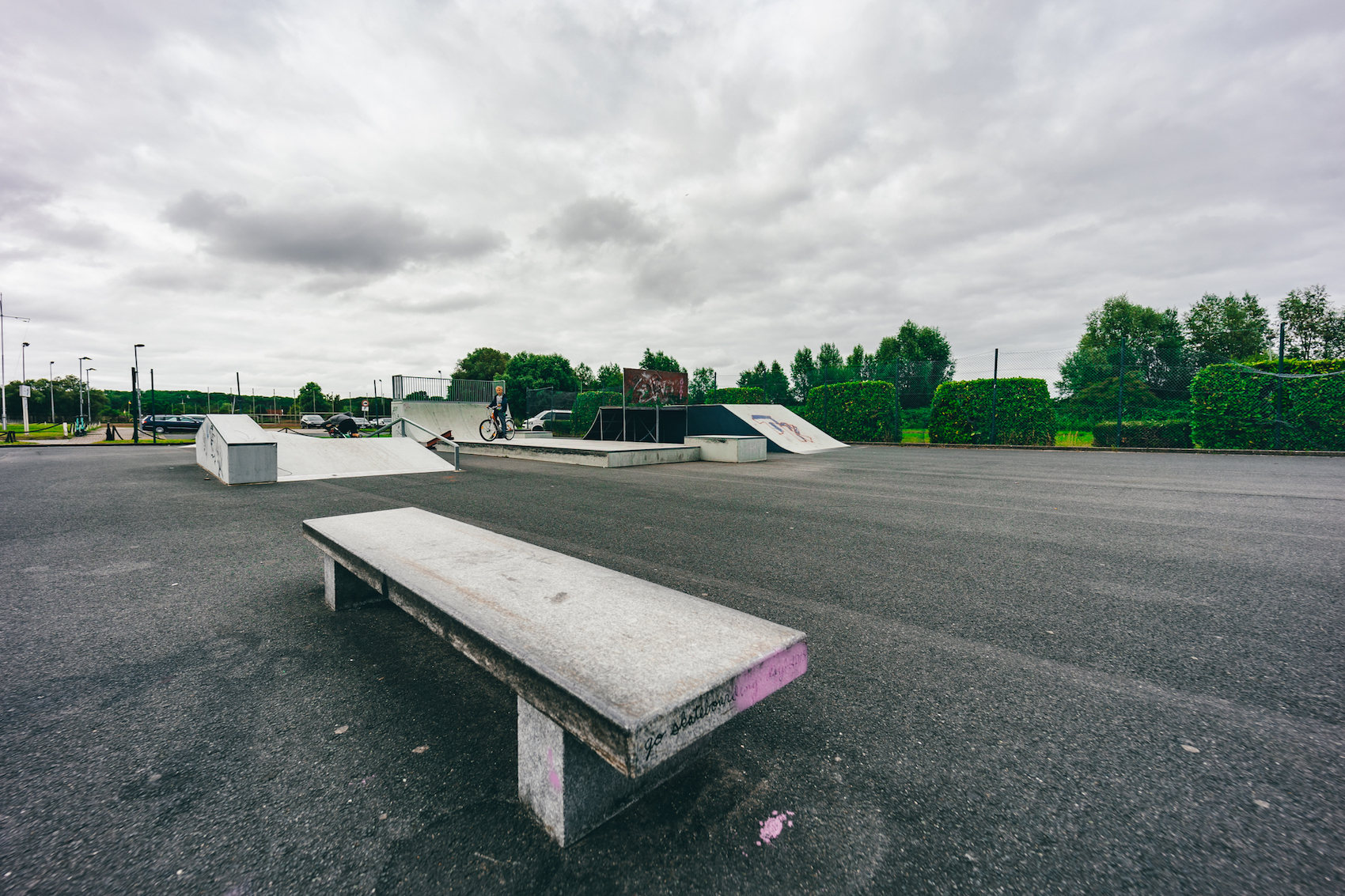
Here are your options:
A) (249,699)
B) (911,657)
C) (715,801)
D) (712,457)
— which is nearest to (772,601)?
(911,657)

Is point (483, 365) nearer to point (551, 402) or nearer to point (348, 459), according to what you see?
point (551, 402)

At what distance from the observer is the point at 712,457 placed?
13336mm

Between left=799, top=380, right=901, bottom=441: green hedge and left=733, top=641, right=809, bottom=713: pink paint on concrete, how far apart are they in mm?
18977

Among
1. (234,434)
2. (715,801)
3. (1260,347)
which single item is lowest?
(715,801)

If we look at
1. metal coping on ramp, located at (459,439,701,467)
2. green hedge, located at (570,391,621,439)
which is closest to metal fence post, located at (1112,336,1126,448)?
metal coping on ramp, located at (459,439,701,467)

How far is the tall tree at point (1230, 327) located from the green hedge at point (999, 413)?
1612 inches

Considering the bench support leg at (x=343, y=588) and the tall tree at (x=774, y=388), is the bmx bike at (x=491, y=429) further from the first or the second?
the bench support leg at (x=343, y=588)

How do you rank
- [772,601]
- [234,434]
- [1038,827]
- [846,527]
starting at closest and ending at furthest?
[1038,827] → [772,601] → [846,527] → [234,434]

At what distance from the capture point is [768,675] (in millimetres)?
1635

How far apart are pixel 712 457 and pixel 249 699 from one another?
37.8 feet

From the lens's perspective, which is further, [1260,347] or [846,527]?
[1260,347]

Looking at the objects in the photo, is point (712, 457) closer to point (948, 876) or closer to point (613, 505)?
point (613, 505)

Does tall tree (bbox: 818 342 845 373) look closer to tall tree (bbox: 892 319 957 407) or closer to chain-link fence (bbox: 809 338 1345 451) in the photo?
tall tree (bbox: 892 319 957 407)

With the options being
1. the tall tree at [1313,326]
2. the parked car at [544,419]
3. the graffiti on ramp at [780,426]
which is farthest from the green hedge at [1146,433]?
the tall tree at [1313,326]
